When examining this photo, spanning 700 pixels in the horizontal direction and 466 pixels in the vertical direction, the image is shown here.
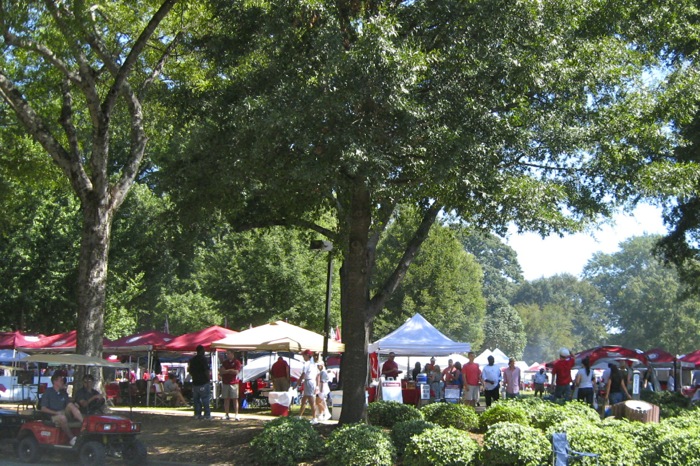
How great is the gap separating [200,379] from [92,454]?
6.41 m

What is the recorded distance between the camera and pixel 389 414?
50.3 feet

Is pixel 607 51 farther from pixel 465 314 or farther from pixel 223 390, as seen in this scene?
pixel 465 314

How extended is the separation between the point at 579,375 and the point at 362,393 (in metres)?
6.91

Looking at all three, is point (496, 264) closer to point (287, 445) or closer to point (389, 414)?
point (389, 414)

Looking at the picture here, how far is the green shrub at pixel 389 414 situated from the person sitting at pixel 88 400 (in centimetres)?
521

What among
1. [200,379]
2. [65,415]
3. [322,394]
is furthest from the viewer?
[322,394]

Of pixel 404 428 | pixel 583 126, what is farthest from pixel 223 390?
pixel 583 126

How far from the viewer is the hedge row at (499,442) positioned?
35.2ft

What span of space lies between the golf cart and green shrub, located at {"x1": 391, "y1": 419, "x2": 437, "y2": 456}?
415 cm

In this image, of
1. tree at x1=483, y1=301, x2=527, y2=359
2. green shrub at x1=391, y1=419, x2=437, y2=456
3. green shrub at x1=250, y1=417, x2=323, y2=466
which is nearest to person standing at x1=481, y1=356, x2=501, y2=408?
green shrub at x1=391, y1=419, x2=437, y2=456

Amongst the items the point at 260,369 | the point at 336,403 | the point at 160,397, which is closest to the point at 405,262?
the point at 336,403

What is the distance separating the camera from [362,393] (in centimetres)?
1388

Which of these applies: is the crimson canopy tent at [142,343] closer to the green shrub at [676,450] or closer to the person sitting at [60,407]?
the person sitting at [60,407]

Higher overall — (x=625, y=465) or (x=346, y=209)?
(x=346, y=209)
